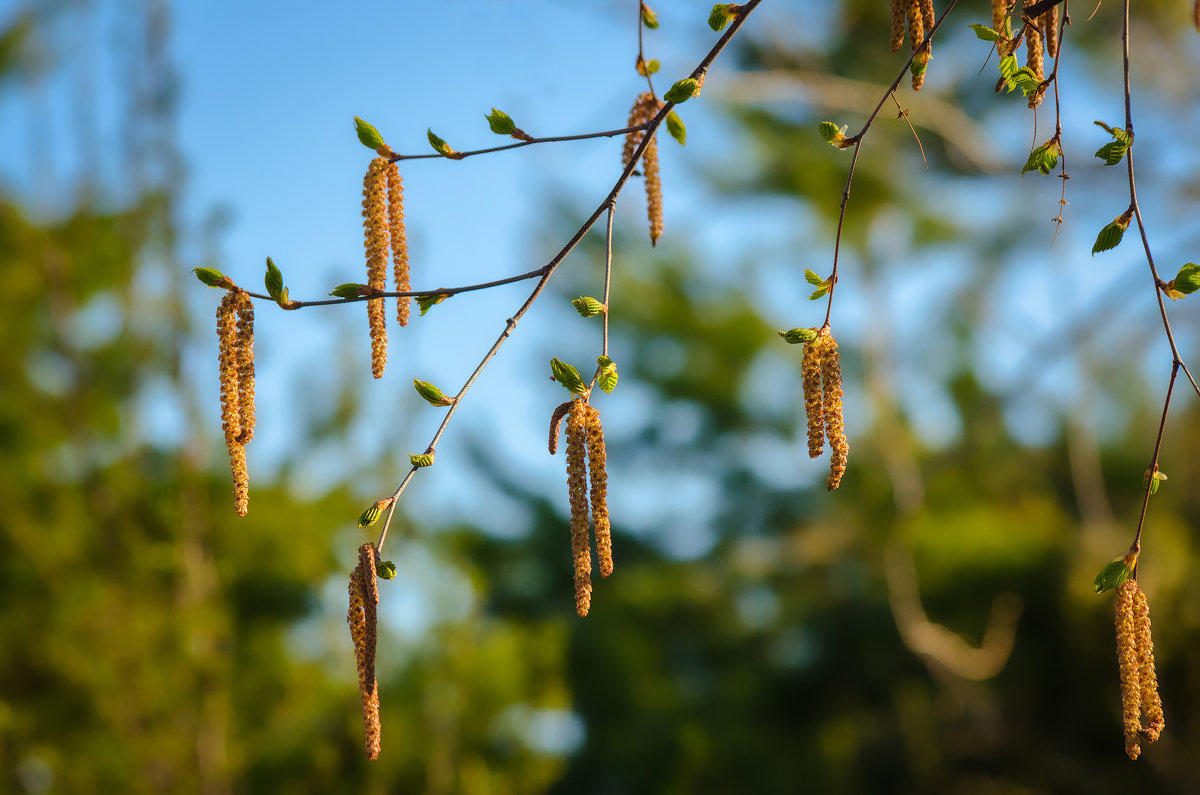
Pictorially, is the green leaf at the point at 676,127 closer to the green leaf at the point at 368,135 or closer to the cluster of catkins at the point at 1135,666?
the green leaf at the point at 368,135

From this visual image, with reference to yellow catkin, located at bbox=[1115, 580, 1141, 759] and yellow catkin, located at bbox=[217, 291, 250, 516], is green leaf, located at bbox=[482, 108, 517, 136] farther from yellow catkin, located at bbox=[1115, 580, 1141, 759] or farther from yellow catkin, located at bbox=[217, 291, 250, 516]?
yellow catkin, located at bbox=[1115, 580, 1141, 759]

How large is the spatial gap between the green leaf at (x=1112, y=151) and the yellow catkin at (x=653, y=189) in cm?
57

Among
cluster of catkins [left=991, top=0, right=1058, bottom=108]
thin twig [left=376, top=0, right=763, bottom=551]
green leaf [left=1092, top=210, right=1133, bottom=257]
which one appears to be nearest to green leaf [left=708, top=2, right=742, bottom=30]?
thin twig [left=376, top=0, right=763, bottom=551]

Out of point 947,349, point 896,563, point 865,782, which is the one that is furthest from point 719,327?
point 865,782

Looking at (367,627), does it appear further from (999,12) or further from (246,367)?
(999,12)

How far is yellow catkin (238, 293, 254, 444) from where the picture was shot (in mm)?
1092

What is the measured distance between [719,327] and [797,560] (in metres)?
2.54

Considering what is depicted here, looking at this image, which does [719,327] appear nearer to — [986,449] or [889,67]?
[986,449]

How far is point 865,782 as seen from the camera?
8.12 metres

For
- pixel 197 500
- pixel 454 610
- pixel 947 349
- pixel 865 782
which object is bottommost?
pixel 865 782

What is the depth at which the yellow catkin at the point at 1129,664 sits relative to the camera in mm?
1066

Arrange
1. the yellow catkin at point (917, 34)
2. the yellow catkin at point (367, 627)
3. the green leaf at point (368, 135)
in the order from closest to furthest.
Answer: the yellow catkin at point (367, 627), the green leaf at point (368, 135), the yellow catkin at point (917, 34)

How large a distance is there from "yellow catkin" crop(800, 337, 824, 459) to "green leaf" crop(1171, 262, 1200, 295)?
0.45m

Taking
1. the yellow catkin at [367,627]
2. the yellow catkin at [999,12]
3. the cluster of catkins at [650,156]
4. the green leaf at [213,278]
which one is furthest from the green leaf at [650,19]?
the yellow catkin at [367,627]
